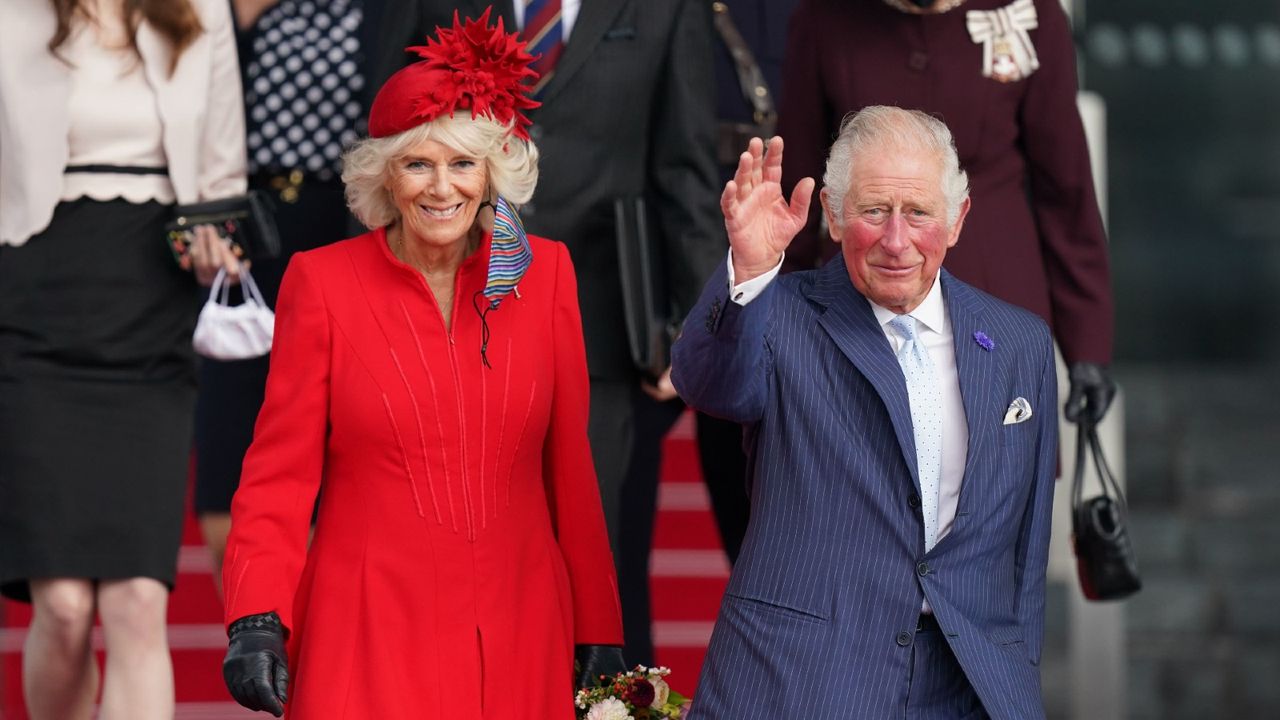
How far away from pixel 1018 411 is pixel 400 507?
1.12 metres

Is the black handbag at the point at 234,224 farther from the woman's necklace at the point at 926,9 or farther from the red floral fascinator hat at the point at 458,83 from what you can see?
the woman's necklace at the point at 926,9

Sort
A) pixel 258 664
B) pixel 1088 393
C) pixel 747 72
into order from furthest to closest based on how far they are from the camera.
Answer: pixel 747 72, pixel 1088 393, pixel 258 664

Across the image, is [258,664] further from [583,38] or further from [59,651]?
[583,38]

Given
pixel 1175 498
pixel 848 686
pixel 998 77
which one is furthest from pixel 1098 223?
pixel 1175 498

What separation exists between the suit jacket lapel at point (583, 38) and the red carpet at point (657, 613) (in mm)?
2232

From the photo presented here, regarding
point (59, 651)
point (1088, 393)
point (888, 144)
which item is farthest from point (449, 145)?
point (59, 651)

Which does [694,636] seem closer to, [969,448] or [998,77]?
[998,77]

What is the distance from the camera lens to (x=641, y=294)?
5.25 metres

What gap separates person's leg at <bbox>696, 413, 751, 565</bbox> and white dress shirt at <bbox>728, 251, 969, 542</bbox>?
55.1 inches

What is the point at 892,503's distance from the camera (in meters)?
4.03

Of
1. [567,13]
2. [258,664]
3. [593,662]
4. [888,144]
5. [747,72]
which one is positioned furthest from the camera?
[747,72]

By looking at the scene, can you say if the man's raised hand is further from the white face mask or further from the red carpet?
the red carpet

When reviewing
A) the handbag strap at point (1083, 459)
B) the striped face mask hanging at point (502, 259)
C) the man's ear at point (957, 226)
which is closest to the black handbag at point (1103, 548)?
the handbag strap at point (1083, 459)

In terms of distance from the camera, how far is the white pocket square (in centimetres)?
412
